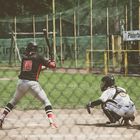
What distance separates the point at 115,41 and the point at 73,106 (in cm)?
1246

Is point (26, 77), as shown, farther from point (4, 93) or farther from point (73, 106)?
point (4, 93)

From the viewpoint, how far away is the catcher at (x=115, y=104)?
9047 mm

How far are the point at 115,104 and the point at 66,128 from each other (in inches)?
37.3

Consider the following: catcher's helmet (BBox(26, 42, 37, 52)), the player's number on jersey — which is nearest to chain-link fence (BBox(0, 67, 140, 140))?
the player's number on jersey

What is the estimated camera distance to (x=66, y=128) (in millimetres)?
8797

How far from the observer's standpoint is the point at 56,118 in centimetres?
1025

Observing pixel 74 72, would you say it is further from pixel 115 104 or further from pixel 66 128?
pixel 66 128

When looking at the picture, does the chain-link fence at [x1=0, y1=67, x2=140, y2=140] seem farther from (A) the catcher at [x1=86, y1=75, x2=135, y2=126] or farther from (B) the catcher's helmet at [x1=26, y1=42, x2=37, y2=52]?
(B) the catcher's helmet at [x1=26, y1=42, x2=37, y2=52]

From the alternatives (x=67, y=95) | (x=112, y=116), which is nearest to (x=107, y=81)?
(x=112, y=116)

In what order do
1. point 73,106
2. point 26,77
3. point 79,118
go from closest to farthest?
1. point 26,77
2. point 79,118
3. point 73,106

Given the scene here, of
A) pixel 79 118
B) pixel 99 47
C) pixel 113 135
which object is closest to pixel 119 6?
pixel 99 47

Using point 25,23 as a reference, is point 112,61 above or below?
below

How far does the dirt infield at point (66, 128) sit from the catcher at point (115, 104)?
18cm

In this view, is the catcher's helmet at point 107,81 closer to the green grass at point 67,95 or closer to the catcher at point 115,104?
the catcher at point 115,104
